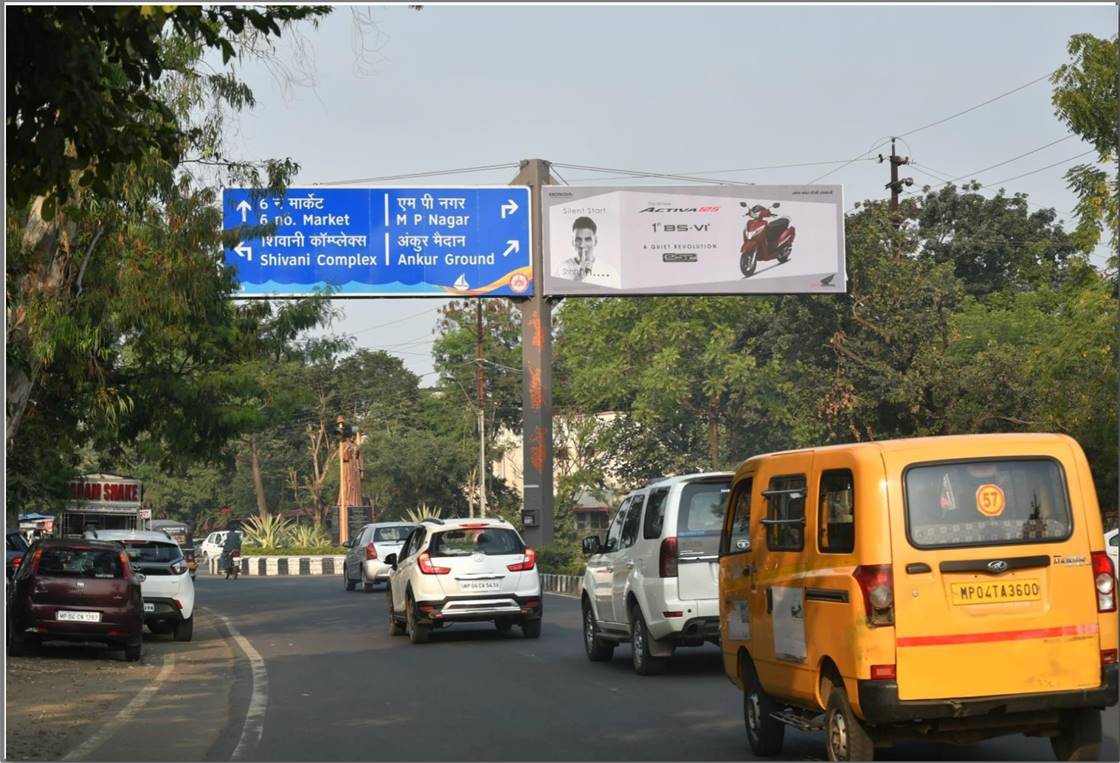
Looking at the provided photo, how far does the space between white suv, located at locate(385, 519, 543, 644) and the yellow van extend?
12.4m

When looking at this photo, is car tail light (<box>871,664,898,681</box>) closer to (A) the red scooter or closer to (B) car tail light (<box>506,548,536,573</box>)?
(B) car tail light (<box>506,548,536,573</box>)

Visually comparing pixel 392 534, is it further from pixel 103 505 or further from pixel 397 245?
pixel 103 505

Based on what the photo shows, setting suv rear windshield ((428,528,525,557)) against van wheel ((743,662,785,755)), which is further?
suv rear windshield ((428,528,525,557))

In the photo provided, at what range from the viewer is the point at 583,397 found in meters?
71.9

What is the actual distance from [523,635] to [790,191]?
21.4 meters

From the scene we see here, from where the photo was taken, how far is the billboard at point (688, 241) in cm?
4097

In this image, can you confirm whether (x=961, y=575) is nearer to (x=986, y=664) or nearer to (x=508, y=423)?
(x=986, y=664)

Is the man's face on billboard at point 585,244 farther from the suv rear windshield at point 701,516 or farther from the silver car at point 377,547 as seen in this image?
the suv rear windshield at point 701,516

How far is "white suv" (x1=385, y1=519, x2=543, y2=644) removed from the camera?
2169 centimetres

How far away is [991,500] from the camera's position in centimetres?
923

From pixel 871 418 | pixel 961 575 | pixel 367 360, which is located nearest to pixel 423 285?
pixel 871 418

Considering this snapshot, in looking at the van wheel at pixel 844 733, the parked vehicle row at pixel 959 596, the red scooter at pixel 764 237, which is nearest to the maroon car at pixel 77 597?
the parked vehicle row at pixel 959 596

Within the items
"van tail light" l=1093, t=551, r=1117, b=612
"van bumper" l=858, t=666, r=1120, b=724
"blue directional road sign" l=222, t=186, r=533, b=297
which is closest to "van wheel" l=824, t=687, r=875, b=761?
"van bumper" l=858, t=666, r=1120, b=724

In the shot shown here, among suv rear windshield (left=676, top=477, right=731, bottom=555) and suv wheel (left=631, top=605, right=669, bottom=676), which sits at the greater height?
suv rear windshield (left=676, top=477, right=731, bottom=555)
